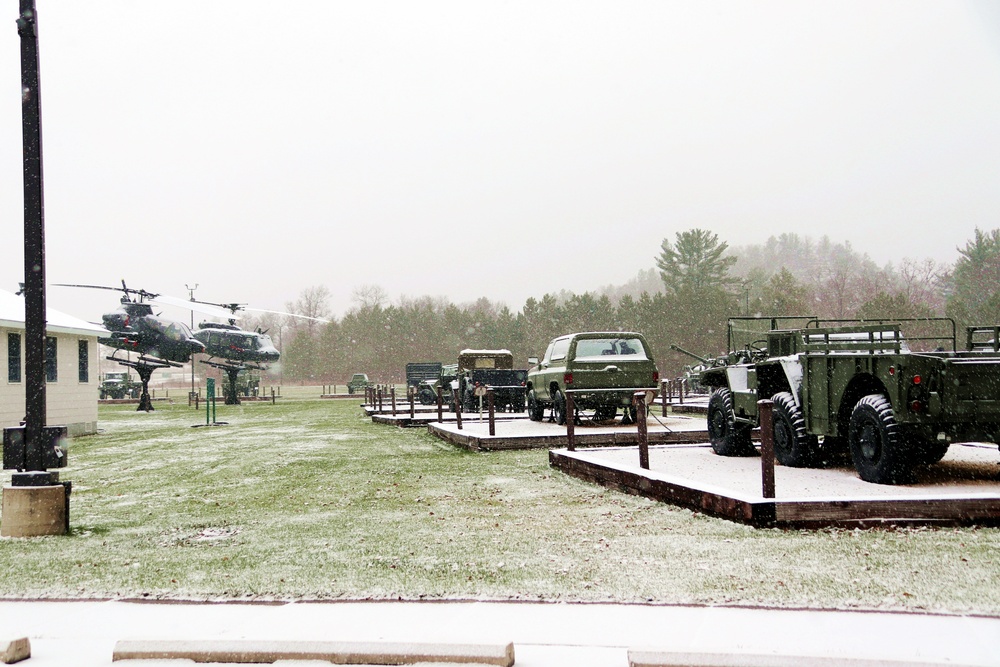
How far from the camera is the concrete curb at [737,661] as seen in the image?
147 inches

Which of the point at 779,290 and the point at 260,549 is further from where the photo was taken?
the point at 779,290

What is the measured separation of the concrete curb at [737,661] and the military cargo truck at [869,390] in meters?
5.13

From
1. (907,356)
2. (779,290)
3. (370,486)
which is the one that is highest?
(779,290)

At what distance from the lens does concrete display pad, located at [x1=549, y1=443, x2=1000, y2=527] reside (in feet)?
23.5

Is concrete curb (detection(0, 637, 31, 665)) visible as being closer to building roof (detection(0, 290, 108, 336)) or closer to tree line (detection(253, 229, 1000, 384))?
building roof (detection(0, 290, 108, 336))

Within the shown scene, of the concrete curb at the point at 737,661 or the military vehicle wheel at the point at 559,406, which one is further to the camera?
the military vehicle wheel at the point at 559,406

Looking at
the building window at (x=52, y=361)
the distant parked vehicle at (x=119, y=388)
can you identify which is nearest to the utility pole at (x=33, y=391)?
the building window at (x=52, y=361)

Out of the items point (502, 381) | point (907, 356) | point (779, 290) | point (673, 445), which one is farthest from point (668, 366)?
point (907, 356)

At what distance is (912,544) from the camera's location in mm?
6500

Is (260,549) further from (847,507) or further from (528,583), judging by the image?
(847,507)

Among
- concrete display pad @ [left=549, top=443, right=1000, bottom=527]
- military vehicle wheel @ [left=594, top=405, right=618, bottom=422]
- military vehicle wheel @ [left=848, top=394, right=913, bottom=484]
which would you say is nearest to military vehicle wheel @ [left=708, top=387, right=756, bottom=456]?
concrete display pad @ [left=549, top=443, right=1000, bottom=527]

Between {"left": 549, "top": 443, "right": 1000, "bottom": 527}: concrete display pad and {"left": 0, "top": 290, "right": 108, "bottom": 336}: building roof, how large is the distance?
1660 cm

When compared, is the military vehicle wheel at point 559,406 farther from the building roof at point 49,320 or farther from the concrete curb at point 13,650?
the concrete curb at point 13,650

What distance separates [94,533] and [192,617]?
3.57 metres
